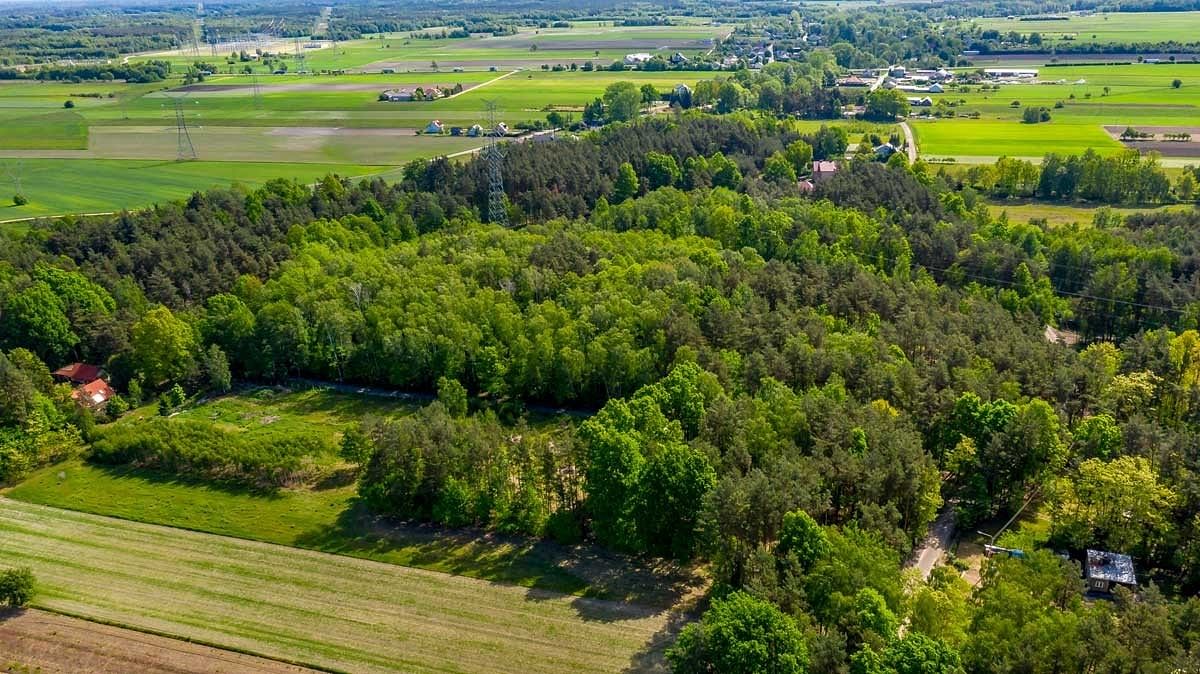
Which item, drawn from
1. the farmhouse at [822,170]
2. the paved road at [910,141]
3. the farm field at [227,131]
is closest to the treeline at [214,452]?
the farm field at [227,131]

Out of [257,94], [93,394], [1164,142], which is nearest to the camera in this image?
[93,394]

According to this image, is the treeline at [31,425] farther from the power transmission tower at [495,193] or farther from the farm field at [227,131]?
the farm field at [227,131]

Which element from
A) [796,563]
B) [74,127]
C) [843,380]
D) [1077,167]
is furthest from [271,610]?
[74,127]

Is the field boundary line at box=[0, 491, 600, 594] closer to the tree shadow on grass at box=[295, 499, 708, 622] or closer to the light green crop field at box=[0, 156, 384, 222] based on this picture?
the tree shadow on grass at box=[295, 499, 708, 622]

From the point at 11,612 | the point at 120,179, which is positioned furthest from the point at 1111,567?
the point at 120,179

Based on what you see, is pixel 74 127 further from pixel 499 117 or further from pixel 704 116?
pixel 704 116

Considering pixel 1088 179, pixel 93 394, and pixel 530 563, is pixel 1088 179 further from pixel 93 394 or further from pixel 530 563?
pixel 93 394
